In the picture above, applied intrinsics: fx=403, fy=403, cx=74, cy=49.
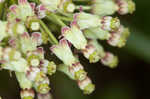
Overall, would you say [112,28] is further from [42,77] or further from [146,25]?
[146,25]

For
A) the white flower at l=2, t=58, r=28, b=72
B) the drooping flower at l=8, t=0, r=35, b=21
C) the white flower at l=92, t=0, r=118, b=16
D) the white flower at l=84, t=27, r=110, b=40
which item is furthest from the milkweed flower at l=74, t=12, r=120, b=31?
the white flower at l=2, t=58, r=28, b=72

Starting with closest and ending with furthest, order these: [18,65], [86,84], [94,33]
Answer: [18,65], [86,84], [94,33]

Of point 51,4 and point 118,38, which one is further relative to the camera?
point 118,38

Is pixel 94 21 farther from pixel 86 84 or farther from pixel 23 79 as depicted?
pixel 23 79

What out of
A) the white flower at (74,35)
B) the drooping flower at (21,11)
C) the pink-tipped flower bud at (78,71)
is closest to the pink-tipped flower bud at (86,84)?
the pink-tipped flower bud at (78,71)

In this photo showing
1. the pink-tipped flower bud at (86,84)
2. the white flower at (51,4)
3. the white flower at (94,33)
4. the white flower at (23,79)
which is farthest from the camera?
the white flower at (94,33)

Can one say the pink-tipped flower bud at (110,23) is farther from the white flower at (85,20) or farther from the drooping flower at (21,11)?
the drooping flower at (21,11)

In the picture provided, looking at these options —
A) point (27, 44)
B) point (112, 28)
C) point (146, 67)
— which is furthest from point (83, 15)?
point (146, 67)

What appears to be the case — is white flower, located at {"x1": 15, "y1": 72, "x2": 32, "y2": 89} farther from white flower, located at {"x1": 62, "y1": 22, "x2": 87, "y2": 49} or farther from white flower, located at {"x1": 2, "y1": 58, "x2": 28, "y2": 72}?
white flower, located at {"x1": 62, "y1": 22, "x2": 87, "y2": 49}

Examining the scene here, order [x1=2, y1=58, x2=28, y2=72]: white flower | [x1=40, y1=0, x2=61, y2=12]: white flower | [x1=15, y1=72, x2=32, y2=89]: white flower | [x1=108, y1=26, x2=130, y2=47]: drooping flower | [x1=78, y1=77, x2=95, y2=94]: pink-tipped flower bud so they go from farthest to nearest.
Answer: [x1=108, y1=26, x2=130, y2=47]: drooping flower → [x1=78, y1=77, x2=95, y2=94]: pink-tipped flower bud → [x1=15, y1=72, x2=32, y2=89]: white flower → [x1=40, y1=0, x2=61, y2=12]: white flower → [x1=2, y1=58, x2=28, y2=72]: white flower

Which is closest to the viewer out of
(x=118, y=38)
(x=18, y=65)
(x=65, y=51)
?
(x=18, y=65)

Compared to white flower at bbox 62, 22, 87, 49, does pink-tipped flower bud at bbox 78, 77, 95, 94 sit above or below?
below

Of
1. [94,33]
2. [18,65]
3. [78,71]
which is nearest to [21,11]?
[18,65]
